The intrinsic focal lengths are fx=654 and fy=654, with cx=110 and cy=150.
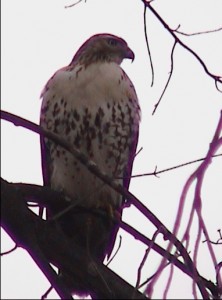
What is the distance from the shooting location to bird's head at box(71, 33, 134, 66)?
431 cm

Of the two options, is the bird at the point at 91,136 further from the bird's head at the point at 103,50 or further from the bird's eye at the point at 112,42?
the bird's eye at the point at 112,42

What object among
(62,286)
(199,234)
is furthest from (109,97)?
(199,234)

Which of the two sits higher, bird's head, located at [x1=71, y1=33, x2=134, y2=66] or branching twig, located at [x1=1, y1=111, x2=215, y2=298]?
bird's head, located at [x1=71, y1=33, x2=134, y2=66]

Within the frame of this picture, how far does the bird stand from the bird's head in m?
0.05

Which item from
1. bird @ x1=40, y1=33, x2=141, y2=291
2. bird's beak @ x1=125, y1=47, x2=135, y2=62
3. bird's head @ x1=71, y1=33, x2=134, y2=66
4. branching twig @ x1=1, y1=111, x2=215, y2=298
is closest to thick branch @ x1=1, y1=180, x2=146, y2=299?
branching twig @ x1=1, y1=111, x2=215, y2=298

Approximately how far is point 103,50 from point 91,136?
2.52 feet

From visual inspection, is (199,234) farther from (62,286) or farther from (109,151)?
(109,151)

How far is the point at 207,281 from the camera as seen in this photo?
9.34ft

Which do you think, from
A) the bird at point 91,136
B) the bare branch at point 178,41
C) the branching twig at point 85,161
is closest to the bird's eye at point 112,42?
Answer: the bird at point 91,136

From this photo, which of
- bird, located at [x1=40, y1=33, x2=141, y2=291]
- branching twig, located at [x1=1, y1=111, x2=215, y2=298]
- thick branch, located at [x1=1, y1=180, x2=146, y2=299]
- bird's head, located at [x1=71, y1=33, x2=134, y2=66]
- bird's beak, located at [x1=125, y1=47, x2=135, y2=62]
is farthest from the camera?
bird's beak, located at [x1=125, y1=47, x2=135, y2=62]

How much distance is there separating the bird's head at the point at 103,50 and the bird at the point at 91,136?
1.8 inches

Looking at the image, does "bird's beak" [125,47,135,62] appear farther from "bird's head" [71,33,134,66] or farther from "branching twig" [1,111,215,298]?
"branching twig" [1,111,215,298]

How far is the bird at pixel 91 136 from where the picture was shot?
3.88 m

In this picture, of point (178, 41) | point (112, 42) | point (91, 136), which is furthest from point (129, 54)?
point (178, 41)
